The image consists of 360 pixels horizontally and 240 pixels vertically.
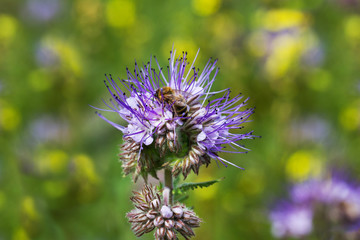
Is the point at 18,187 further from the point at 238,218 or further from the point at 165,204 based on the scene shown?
the point at 165,204

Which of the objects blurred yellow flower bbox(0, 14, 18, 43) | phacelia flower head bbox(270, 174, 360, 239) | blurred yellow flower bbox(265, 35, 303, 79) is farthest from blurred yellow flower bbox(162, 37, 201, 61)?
phacelia flower head bbox(270, 174, 360, 239)

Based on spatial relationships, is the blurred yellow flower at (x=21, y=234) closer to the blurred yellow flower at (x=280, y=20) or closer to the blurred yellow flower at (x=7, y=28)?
the blurred yellow flower at (x=7, y=28)

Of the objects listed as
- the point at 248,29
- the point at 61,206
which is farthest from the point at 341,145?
the point at 61,206

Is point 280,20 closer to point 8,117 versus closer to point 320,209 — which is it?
point 320,209

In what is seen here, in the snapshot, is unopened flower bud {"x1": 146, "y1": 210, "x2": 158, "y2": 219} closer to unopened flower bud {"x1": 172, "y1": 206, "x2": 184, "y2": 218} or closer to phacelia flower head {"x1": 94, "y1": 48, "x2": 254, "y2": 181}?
unopened flower bud {"x1": 172, "y1": 206, "x2": 184, "y2": 218}

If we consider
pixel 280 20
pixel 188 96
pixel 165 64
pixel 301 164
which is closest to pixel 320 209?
pixel 301 164

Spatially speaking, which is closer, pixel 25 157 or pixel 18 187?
pixel 18 187
